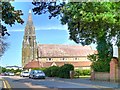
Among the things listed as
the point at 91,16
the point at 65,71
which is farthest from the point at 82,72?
the point at 91,16

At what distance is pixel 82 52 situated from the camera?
56.2m

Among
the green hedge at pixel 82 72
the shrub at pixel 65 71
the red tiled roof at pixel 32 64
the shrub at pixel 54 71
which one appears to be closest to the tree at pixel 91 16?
the red tiled roof at pixel 32 64

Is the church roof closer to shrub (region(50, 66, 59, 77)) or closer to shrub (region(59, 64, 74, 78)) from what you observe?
shrub (region(50, 66, 59, 77))

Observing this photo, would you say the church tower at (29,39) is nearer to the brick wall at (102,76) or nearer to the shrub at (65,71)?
the brick wall at (102,76)

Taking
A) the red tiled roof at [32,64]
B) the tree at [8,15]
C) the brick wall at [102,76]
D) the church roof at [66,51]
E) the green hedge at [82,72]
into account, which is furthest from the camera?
the green hedge at [82,72]

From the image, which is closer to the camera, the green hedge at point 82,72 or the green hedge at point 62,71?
the green hedge at point 62,71

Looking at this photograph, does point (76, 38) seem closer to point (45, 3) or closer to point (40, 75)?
point (45, 3)

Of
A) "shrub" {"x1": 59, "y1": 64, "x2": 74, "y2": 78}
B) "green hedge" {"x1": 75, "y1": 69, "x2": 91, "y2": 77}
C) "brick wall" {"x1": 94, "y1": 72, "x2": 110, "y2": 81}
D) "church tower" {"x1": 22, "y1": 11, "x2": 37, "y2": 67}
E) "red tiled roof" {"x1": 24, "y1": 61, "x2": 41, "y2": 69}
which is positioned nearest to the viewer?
"church tower" {"x1": 22, "y1": 11, "x2": 37, "y2": 67}

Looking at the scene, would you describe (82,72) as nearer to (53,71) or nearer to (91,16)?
(53,71)

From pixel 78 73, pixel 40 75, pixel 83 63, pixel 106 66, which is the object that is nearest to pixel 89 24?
pixel 106 66

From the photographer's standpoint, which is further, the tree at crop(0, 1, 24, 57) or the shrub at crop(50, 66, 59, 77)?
the shrub at crop(50, 66, 59, 77)

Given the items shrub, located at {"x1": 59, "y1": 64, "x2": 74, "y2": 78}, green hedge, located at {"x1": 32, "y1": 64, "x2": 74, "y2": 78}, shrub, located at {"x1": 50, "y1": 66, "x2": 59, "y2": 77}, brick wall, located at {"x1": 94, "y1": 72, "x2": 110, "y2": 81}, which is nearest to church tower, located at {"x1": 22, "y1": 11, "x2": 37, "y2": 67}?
brick wall, located at {"x1": 94, "y1": 72, "x2": 110, "y2": 81}

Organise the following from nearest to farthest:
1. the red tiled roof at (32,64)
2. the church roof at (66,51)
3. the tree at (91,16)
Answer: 1. the tree at (91,16)
2. the church roof at (66,51)
3. the red tiled roof at (32,64)

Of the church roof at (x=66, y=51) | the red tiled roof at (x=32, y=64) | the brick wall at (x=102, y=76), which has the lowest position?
the brick wall at (x=102, y=76)
